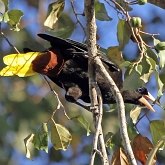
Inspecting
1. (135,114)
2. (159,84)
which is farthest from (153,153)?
(135,114)

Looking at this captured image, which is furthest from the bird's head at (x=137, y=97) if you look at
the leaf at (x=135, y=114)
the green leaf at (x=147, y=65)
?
the green leaf at (x=147, y=65)

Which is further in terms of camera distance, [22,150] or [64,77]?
[22,150]

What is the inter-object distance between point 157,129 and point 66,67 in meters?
0.42

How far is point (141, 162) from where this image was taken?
1839mm

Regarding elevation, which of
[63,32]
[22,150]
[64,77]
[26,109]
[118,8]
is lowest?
[22,150]

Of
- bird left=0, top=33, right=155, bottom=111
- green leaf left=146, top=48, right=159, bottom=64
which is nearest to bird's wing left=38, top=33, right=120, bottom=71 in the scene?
bird left=0, top=33, right=155, bottom=111

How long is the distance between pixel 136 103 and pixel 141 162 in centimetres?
36

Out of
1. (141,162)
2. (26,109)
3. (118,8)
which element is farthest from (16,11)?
(26,109)

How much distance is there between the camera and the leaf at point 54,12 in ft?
6.08

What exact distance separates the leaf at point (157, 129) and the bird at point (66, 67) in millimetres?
204

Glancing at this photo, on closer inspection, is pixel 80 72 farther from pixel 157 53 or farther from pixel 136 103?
pixel 157 53

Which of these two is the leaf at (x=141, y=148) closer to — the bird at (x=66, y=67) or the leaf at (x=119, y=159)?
the leaf at (x=119, y=159)

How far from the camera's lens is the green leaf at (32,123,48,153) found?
183 cm

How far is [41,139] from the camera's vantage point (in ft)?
6.04
